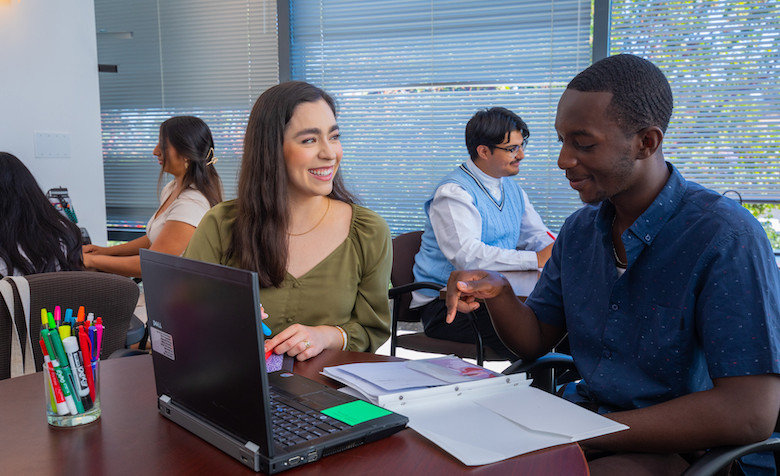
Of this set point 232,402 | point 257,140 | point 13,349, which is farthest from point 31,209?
point 232,402

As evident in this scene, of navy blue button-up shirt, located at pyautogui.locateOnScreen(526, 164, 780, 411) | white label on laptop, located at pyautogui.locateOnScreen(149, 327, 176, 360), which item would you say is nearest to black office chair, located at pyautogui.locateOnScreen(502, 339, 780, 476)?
navy blue button-up shirt, located at pyautogui.locateOnScreen(526, 164, 780, 411)

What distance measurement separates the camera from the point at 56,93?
3.96 meters

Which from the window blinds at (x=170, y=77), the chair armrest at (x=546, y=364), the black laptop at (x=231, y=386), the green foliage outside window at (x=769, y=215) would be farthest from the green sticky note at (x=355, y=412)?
the window blinds at (x=170, y=77)

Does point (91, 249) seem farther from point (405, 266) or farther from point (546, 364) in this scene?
point (546, 364)

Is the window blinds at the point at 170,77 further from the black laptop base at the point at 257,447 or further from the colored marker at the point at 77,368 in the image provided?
the black laptop base at the point at 257,447

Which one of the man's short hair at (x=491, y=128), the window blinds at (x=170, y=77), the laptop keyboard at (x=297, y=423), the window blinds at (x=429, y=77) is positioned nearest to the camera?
the laptop keyboard at (x=297, y=423)

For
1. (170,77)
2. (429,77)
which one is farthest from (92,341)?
(170,77)

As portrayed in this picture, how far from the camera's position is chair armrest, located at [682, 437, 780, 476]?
3.49ft

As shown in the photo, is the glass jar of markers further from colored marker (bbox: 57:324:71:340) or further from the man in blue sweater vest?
the man in blue sweater vest

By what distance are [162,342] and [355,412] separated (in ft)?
1.15

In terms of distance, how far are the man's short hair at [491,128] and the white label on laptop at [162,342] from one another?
2.40 metres

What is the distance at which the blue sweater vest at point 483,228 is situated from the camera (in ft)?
10.2

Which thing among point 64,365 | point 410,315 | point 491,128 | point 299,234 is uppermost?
point 491,128

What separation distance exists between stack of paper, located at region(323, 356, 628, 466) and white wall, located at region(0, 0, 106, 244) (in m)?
3.37
